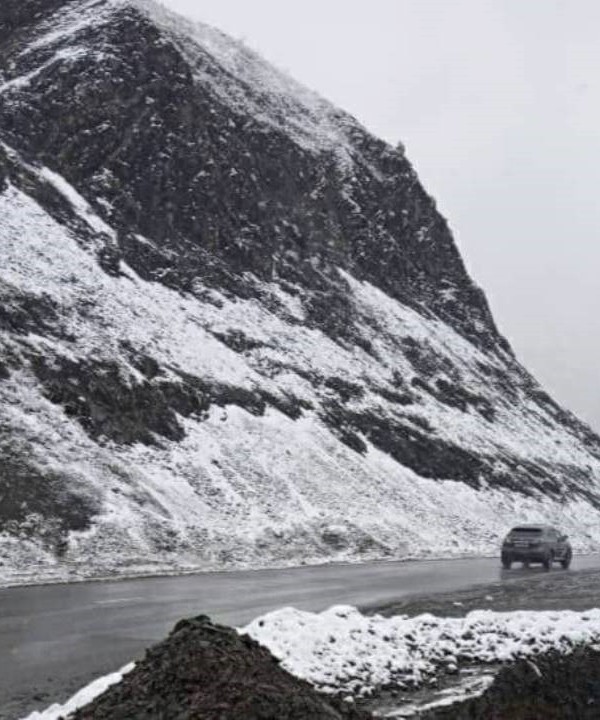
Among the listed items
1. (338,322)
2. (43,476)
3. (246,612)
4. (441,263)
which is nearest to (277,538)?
(43,476)

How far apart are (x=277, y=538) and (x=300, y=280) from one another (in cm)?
2895

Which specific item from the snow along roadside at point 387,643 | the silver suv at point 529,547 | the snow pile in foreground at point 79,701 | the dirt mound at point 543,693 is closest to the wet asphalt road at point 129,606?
the snow pile in foreground at point 79,701

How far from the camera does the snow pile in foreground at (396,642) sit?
8.21 meters

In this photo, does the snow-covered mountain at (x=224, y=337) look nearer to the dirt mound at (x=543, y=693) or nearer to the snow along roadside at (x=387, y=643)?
the snow along roadside at (x=387, y=643)

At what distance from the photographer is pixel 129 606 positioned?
14.1m

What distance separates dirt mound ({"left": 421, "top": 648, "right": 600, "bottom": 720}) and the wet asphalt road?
12.7 ft

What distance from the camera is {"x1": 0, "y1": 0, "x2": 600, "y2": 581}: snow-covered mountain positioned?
2503 centimetres

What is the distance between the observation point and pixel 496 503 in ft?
138

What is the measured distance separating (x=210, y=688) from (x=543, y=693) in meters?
4.99

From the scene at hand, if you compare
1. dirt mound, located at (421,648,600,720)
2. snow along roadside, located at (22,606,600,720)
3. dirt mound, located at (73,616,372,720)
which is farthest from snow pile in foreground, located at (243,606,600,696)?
dirt mound, located at (73,616,372,720)

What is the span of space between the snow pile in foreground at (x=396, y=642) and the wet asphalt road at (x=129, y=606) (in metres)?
2.09

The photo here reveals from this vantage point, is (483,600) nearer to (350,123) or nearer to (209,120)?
(209,120)

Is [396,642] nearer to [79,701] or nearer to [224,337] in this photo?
[79,701]

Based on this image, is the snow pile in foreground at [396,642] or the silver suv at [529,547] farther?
the silver suv at [529,547]
